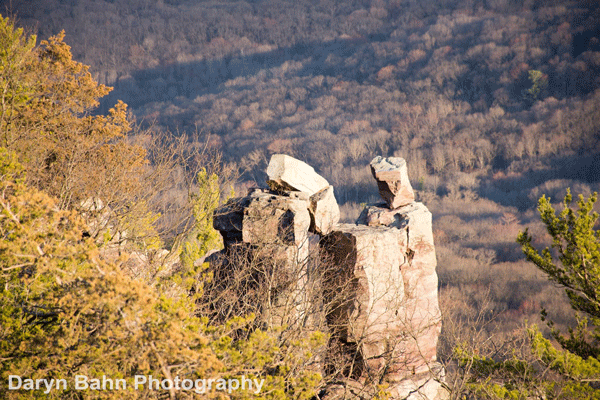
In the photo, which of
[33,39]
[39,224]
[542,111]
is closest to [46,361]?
[39,224]

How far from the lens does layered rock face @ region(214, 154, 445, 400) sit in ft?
35.8

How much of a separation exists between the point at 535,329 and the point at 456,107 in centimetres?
6333

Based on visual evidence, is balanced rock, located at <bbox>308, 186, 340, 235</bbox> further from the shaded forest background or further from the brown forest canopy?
the brown forest canopy

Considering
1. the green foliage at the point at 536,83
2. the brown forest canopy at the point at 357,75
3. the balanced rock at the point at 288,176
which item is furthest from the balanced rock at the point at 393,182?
the green foliage at the point at 536,83

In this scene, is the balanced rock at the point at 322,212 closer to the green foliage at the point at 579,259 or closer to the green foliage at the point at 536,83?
the green foliage at the point at 579,259

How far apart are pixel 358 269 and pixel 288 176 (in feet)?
A: 8.90

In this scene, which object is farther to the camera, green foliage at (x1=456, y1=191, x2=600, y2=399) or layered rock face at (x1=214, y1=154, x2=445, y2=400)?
layered rock face at (x1=214, y1=154, x2=445, y2=400)

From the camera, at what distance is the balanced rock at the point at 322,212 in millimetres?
11492

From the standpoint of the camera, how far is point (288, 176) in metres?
11.5

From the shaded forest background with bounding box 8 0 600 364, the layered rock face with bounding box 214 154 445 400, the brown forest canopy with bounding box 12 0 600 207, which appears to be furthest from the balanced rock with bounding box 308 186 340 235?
the brown forest canopy with bounding box 12 0 600 207

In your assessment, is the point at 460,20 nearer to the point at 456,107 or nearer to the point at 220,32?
the point at 456,107

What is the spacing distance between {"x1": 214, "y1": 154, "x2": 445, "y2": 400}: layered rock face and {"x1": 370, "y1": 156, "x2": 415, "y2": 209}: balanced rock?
0.15 feet

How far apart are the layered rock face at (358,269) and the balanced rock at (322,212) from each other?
0.02 meters

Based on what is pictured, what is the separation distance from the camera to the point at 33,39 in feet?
45.6
